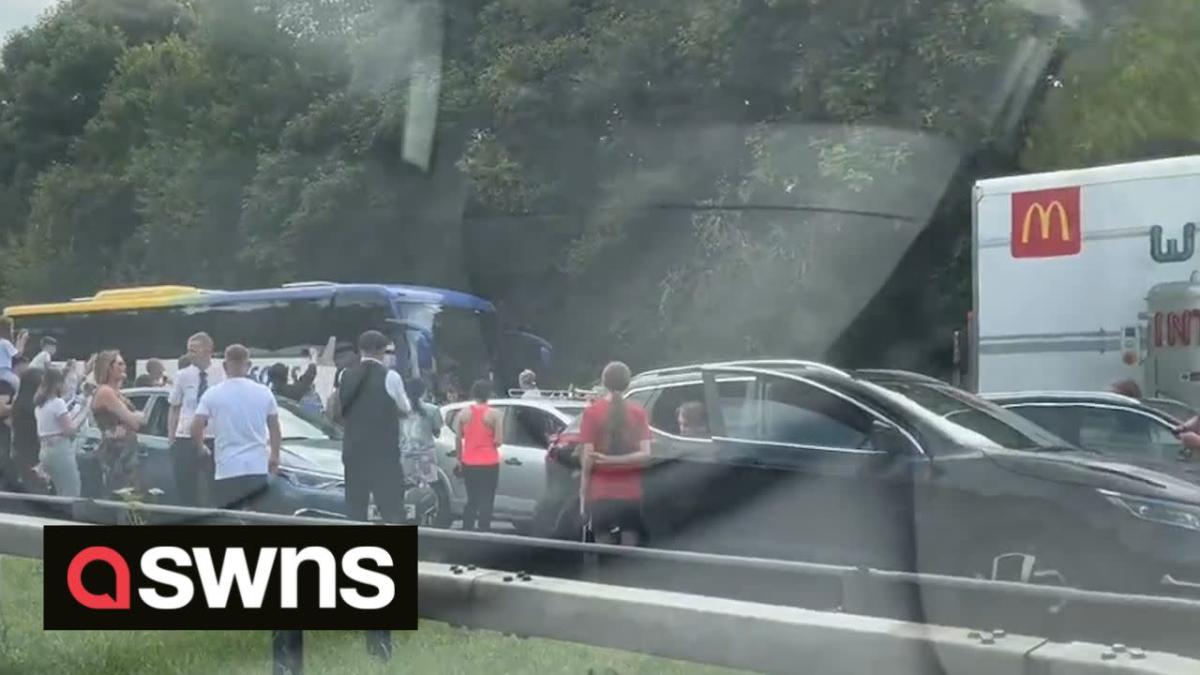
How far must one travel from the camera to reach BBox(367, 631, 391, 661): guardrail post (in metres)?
4.81

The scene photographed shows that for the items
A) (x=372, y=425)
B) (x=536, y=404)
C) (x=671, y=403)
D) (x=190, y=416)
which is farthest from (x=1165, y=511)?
(x=190, y=416)

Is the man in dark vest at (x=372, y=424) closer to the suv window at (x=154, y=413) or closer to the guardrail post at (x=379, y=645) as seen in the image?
the suv window at (x=154, y=413)

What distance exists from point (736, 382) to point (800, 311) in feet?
1.40

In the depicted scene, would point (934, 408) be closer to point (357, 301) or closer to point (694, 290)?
point (694, 290)

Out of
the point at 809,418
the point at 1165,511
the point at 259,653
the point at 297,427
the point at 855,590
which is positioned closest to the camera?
the point at 855,590

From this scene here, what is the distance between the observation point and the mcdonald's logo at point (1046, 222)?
6561 mm

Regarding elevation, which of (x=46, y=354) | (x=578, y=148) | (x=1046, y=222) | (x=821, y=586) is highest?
(x=578, y=148)

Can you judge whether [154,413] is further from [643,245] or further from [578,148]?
[643,245]

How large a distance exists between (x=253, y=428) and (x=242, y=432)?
0.18 feet

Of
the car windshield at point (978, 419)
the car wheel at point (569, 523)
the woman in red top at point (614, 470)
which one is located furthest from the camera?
the car wheel at point (569, 523)

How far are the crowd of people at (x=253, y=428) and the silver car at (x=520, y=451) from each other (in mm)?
62

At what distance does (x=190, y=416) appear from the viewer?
7023 mm

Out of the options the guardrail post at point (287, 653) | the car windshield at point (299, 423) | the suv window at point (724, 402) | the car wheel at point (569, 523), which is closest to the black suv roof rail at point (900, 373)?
the suv window at point (724, 402)

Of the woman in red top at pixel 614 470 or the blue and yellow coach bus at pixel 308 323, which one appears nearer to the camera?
the blue and yellow coach bus at pixel 308 323
